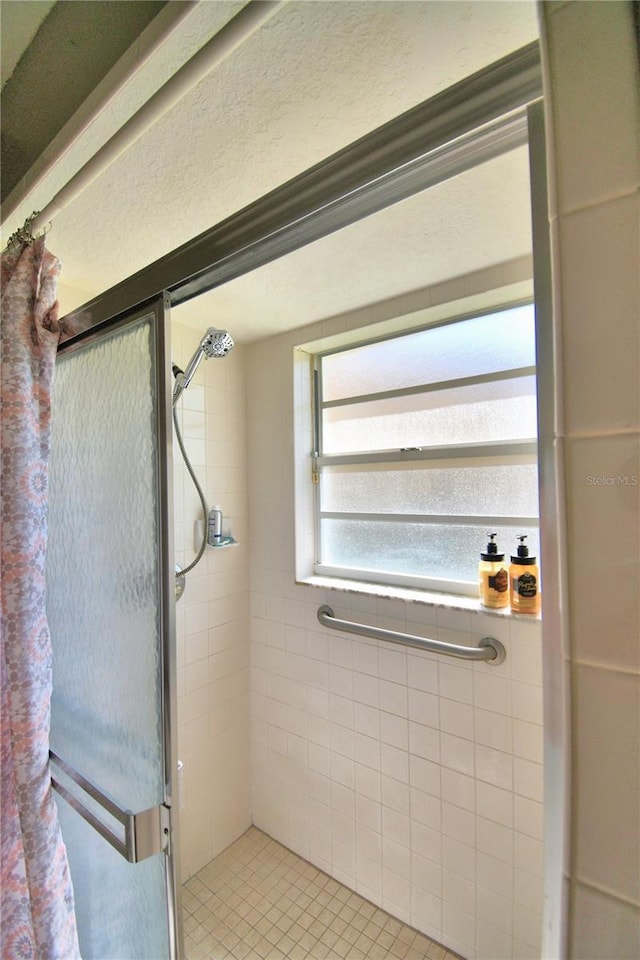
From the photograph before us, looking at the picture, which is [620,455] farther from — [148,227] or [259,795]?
[259,795]

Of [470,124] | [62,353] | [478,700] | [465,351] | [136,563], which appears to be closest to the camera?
[470,124]

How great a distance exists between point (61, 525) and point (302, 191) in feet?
2.97

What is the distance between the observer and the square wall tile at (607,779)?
0.29 m

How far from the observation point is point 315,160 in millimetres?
770

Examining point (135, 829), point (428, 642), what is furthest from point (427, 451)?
point (135, 829)

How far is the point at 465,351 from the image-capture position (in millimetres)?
1290

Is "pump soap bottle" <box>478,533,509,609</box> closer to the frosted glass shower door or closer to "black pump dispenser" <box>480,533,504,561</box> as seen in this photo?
"black pump dispenser" <box>480,533,504,561</box>

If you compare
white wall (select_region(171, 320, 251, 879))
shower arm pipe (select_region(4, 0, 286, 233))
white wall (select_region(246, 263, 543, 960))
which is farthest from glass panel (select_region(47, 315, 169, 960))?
white wall (select_region(246, 263, 543, 960))

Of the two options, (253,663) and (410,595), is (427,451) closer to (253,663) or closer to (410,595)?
(410,595)

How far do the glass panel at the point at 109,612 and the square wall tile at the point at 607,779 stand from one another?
0.64 meters

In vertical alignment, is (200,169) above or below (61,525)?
above

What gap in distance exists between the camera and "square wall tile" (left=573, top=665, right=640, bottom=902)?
29cm

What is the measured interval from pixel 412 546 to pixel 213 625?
880 millimetres

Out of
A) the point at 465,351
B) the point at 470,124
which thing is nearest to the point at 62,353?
the point at 470,124
